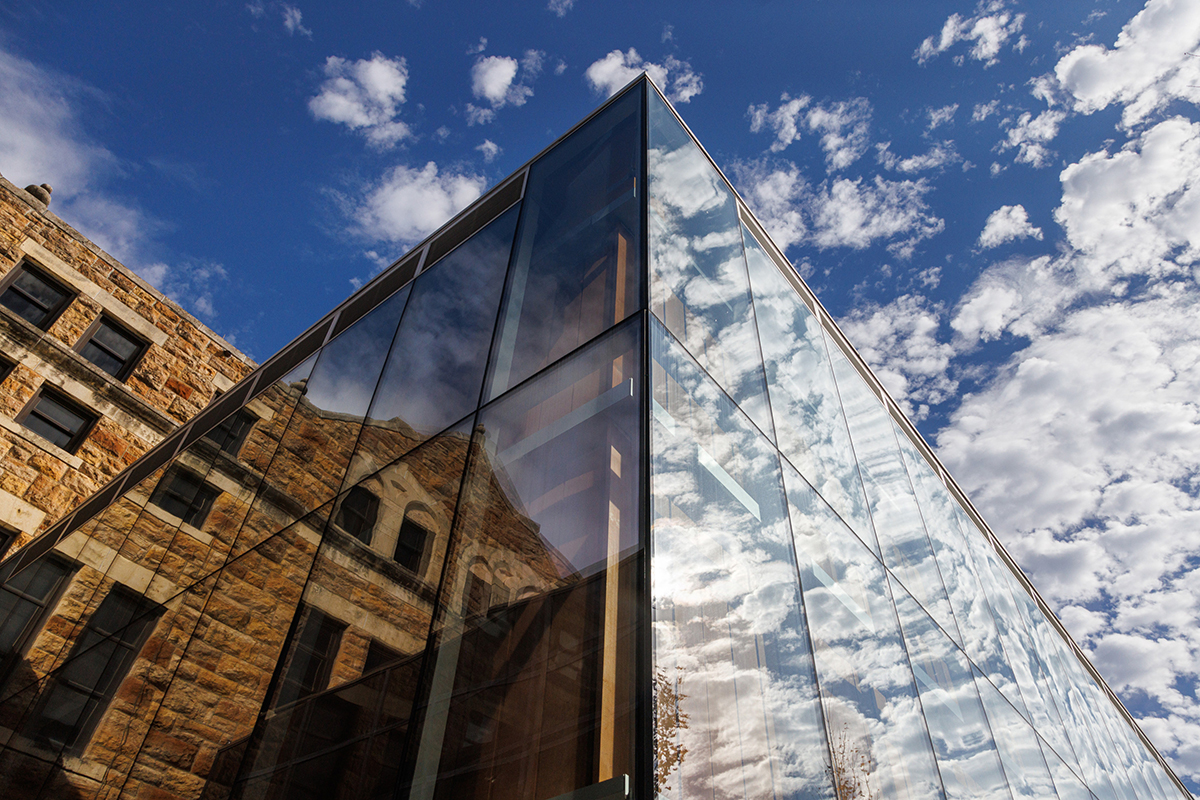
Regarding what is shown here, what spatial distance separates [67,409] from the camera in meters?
16.0

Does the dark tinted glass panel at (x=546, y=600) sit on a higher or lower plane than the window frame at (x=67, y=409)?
lower

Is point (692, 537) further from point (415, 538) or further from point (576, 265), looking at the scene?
point (576, 265)

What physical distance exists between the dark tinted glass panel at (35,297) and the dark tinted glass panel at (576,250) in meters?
15.2

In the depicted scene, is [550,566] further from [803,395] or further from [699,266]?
[803,395]

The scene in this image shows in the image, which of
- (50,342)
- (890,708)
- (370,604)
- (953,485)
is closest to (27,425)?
(50,342)

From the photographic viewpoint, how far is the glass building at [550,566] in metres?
3.76

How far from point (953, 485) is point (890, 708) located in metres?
7.96

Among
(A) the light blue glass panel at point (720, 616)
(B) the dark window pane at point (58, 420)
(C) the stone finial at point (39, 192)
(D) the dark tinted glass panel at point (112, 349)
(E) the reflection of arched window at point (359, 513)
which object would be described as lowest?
(A) the light blue glass panel at point (720, 616)

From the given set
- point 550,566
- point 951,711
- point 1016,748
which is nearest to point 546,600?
point 550,566

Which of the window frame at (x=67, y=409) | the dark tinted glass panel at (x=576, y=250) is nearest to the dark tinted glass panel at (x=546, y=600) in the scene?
the dark tinted glass panel at (x=576, y=250)

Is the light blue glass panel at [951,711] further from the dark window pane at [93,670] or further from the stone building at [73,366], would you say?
the stone building at [73,366]

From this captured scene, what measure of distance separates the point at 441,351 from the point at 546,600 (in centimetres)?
311

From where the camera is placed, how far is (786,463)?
5922 millimetres

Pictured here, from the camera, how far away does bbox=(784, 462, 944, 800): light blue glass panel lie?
4781 mm
